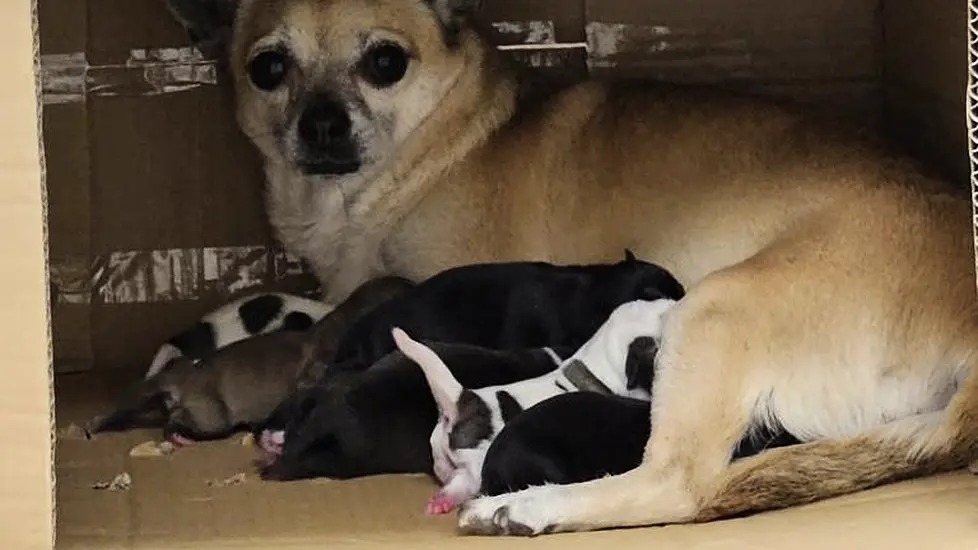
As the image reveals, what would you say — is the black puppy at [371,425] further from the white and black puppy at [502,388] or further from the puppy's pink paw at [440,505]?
the puppy's pink paw at [440,505]

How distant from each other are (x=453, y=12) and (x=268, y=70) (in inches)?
14.6

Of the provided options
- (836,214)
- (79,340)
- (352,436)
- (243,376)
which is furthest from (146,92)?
(836,214)

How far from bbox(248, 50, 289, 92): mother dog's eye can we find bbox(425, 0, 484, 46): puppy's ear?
31 centimetres

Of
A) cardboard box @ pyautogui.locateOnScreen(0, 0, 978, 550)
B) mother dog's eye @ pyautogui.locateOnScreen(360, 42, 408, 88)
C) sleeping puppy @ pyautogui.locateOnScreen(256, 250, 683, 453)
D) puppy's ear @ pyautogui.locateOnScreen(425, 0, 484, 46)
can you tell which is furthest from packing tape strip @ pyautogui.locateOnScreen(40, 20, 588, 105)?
sleeping puppy @ pyautogui.locateOnScreen(256, 250, 683, 453)

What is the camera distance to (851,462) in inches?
61.4

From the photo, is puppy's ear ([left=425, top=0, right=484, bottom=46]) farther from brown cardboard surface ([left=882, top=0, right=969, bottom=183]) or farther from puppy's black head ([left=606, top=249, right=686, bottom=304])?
brown cardboard surface ([left=882, top=0, right=969, bottom=183])

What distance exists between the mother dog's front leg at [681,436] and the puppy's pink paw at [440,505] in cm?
10

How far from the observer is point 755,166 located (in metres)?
2.04

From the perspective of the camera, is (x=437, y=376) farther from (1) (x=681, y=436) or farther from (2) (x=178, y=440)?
(2) (x=178, y=440)

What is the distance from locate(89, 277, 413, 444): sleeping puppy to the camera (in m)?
2.02

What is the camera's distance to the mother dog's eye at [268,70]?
2.37 metres

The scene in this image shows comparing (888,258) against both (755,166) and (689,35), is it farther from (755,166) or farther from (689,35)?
(689,35)

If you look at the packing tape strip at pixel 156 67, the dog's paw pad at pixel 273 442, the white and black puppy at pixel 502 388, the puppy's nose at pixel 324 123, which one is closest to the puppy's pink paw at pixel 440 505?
the white and black puppy at pixel 502 388

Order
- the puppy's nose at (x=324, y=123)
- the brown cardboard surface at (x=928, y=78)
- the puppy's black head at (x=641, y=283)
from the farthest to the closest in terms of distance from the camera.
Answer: the puppy's nose at (x=324, y=123) → the brown cardboard surface at (x=928, y=78) → the puppy's black head at (x=641, y=283)
